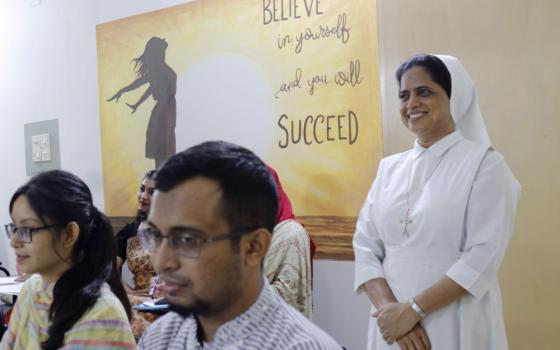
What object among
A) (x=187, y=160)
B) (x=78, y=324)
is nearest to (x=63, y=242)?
(x=78, y=324)

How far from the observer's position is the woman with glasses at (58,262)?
164 centimetres

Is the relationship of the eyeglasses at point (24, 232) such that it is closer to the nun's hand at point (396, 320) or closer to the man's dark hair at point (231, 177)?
the man's dark hair at point (231, 177)

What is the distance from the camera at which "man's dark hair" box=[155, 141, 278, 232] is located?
1.03 metres

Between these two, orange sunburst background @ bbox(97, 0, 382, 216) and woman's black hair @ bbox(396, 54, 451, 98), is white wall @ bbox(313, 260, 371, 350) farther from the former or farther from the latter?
woman's black hair @ bbox(396, 54, 451, 98)

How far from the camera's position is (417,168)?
2.05 metres

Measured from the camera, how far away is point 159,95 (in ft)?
13.0

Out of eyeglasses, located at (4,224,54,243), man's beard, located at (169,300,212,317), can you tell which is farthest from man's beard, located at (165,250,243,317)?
eyeglasses, located at (4,224,54,243)

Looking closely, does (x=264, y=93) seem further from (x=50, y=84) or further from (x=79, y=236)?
(x=50, y=84)

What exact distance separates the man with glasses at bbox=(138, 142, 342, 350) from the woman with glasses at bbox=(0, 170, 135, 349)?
684mm

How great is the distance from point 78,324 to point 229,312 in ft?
2.40

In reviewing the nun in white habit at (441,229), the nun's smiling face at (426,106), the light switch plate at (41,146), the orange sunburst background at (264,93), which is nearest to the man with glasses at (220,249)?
the nun in white habit at (441,229)

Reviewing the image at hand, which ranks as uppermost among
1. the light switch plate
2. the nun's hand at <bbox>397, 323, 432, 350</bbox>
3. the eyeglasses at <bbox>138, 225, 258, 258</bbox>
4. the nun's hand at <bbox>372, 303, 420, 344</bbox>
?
the light switch plate

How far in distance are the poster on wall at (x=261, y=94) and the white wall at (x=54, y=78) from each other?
0.49 feet

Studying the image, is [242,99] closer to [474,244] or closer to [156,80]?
[156,80]
